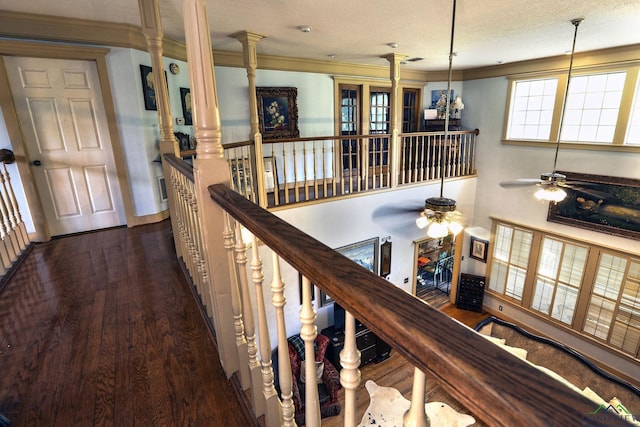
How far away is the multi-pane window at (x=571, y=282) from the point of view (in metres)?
5.47

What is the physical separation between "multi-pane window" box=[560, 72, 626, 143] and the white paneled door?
7.32m

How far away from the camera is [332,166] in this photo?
5.70 meters

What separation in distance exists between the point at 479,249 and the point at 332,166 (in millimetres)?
4174

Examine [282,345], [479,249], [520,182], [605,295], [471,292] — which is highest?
[282,345]

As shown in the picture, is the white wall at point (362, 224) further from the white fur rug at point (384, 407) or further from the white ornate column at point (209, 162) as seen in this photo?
the white ornate column at point (209, 162)

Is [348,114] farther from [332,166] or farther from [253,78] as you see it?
[253,78]

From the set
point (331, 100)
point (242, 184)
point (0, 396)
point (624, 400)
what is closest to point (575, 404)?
point (0, 396)

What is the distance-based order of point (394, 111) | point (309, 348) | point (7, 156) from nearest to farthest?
point (309, 348) → point (7, 156) → point (394, 111)

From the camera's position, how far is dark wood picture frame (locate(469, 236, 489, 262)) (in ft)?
24.1

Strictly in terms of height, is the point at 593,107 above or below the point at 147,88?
below

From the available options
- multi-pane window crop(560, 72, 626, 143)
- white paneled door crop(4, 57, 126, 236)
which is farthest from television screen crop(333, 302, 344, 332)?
multi-pane window crop(560, 72, 626, 143)

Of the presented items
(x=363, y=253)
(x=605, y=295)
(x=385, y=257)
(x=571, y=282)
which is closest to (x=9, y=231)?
(x=363, y=253)

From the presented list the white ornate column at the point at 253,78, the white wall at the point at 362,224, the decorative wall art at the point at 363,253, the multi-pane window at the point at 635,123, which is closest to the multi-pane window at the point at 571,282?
the white wall at the point at 362,224

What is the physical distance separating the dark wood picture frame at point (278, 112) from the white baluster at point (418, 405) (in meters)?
5.40
